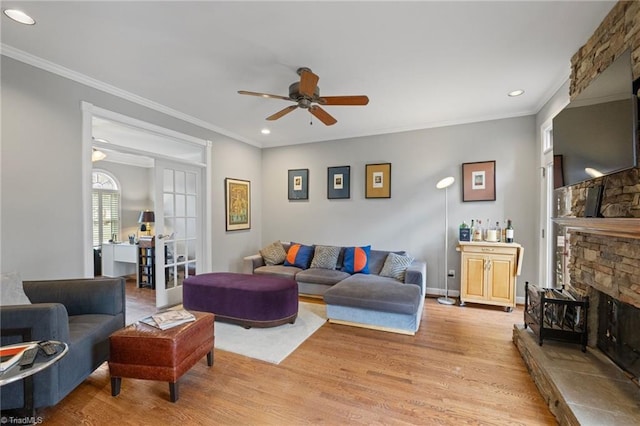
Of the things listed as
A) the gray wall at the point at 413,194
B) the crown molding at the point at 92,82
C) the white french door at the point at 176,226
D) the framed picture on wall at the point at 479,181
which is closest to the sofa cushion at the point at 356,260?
the gray wall at the point at 413,194

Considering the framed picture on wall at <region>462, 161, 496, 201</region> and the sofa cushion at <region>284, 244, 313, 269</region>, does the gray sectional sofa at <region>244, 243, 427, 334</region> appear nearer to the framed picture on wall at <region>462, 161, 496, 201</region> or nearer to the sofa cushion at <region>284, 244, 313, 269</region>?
the sofa cushion at <region>284, 244, 313, 269</region>

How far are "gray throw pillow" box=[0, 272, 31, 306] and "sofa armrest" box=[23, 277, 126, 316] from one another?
0.15m

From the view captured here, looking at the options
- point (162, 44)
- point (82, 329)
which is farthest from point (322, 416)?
point (162, 44)

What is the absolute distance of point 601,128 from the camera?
1862mm

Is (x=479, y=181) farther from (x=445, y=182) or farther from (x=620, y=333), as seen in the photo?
(x=620, y=333)

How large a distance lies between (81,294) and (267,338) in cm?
167

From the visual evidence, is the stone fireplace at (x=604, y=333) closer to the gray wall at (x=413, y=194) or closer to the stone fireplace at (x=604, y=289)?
the stone fireplace at (x=604, y=289)

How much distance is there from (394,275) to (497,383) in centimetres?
179

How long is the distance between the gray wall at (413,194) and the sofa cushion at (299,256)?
20.6 inches

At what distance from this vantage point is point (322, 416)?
180cm

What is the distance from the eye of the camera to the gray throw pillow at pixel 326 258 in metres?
4.45

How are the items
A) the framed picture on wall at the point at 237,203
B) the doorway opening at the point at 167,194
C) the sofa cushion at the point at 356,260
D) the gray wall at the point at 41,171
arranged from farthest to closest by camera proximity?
1. the framed picture on wall at the point at 237,203
2. the sofa cushion at the point at 356,260
3. the doorway opening at the point at 167,194
4. the gray wall at the point at 41,171

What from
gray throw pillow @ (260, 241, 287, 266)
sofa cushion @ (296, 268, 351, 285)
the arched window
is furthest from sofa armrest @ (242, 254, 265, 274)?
the arched window

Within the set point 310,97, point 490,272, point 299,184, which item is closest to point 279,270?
point 299,184
